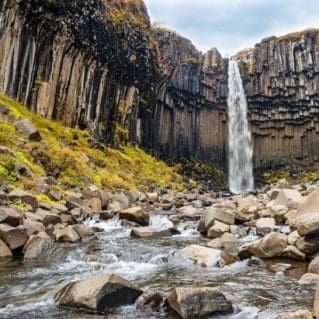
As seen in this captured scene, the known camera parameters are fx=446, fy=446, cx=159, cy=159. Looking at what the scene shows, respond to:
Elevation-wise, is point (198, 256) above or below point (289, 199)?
below

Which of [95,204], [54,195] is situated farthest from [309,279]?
[95,204]

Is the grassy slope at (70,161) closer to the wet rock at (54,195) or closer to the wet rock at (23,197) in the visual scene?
the wet rock at (54,195)

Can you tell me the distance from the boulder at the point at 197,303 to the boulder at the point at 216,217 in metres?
8.08

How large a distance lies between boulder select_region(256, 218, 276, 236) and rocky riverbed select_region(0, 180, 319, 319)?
0.04 metres

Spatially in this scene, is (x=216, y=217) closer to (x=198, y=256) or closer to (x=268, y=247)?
(x=268, y=247)

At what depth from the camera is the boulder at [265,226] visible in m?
13.9

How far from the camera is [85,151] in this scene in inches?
1196

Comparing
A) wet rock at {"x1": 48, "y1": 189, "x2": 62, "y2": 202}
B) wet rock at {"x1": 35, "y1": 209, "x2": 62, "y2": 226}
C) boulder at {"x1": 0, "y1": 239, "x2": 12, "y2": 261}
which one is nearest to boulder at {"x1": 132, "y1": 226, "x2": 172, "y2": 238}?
wet rock at {"x1": 35, "y1": 209, "x2": 62, "y2": 226}

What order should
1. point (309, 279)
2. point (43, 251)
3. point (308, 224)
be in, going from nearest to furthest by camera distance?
point (309, 279), point (308, 224), point (43, 251)

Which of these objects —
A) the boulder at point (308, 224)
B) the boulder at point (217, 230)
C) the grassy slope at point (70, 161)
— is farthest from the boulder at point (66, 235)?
the boulder at point (308, 224)

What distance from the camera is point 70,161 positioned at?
23344 mm

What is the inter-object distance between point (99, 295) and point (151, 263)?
381 centimetres

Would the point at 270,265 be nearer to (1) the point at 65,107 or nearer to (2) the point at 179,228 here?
(2) the point at 179,228

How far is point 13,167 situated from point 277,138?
52.1 meters
